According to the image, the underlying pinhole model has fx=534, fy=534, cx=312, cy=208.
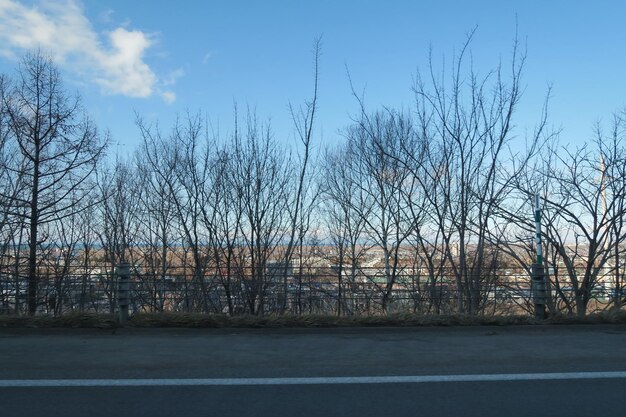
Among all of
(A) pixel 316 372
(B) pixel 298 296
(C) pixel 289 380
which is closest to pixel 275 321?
(A) pixel 316 372

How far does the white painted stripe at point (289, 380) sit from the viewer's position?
19.2 ft

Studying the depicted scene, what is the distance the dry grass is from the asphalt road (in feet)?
0.90

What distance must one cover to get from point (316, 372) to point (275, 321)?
2.99 meters

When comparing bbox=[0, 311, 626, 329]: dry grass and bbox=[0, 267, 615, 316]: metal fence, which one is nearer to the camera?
bbox=[0, 311, 626, 329]: dry grass

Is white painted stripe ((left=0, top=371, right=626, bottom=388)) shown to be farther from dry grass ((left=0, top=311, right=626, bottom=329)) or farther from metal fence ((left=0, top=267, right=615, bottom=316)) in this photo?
metal fence ((left=0, top=267, right=615, bottom=316))

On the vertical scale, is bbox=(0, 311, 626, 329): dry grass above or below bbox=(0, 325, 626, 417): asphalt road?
above

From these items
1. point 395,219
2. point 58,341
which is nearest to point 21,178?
point 58,341

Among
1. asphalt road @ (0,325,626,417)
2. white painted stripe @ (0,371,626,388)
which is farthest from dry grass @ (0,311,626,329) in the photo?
white painted stripe @ (0,371,626,388)

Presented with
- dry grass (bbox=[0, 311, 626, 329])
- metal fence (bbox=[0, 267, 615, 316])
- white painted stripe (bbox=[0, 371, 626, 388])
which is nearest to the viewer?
white painted stripe (bbox=[0, 371, 626, 388])

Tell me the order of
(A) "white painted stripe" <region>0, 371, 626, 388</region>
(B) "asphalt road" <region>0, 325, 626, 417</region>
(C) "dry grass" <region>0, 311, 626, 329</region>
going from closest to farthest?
(B) "asphalt road" <region>0, 325, 626, 417</region> → (A) "white painted stripe" <region>0, 371, 626, 388</region> → (C) "dry grass" <region>0, 311, 626, 329</region>

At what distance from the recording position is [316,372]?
20.9ft

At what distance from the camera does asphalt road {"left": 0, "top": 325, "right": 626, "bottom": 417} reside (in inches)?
201

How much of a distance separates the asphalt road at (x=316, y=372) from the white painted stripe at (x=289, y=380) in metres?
0.01

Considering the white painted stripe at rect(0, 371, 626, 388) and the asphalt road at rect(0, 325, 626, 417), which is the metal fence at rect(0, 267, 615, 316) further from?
the white painted stripe at rect(0, 371, 626, 388)
